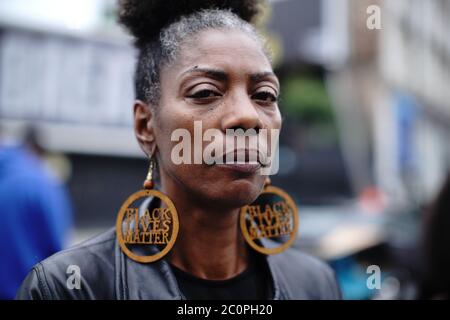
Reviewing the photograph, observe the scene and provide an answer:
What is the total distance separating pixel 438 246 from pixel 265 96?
1557 millimetres

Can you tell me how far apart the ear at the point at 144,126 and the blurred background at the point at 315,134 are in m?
0.20

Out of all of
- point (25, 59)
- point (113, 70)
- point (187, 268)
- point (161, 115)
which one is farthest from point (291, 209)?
point (25, 59)

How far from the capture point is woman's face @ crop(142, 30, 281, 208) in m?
1.11

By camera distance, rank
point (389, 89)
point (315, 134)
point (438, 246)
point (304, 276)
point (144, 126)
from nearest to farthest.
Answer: point (144, 126) < point (304, 276) < point (438, 246) < point (389, 89) < point (315, 134)

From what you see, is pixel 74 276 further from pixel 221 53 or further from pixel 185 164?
pixel 221 53

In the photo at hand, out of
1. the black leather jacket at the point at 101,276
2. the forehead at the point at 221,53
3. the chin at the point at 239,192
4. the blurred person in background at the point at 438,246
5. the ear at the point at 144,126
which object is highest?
the forehead at the point at 221,53

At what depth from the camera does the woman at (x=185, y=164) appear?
3.67 feet

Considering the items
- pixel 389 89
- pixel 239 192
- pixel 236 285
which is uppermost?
pixel 389 89

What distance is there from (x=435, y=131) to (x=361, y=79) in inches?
243

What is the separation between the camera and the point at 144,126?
3.95 ft

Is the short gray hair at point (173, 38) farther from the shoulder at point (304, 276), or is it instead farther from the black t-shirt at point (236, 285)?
the shoulder at point (304, 276)

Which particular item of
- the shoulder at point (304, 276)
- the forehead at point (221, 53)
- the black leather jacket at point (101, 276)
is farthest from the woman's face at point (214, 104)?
the shoulder at point (304, 276)

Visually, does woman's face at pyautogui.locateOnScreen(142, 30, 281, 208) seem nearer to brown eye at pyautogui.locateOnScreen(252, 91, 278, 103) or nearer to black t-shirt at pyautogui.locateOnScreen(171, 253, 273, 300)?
brown eye at pyautogui.locateOnScreen(252, 91, 278, 103)

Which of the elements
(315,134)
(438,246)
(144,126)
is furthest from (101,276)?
(315,134)
